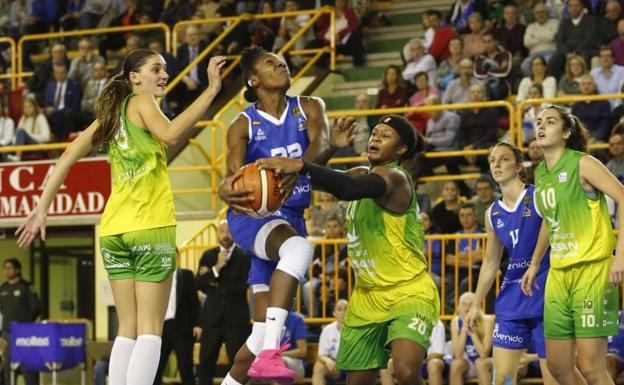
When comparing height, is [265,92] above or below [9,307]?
above

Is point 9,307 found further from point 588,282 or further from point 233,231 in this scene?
point 588,282

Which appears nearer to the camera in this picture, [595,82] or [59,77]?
[595,82]

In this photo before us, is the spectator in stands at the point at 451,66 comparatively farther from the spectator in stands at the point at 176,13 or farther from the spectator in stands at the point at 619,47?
the spectator in stands at the point at 176,13

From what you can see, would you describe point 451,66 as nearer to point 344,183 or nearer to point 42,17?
point 42,17

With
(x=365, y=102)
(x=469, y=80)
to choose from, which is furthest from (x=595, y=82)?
(x=365, y=102)

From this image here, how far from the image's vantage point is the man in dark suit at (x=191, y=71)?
1898 centimetres

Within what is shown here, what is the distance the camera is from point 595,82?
50.6 feet

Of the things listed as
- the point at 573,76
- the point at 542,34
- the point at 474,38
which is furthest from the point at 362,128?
the point at 573,76

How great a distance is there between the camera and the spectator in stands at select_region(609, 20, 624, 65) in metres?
15.9

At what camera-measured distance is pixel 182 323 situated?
13.5 metres

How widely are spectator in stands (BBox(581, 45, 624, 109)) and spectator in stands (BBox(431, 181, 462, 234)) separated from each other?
2.26 meters

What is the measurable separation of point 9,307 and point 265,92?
893 centimetres

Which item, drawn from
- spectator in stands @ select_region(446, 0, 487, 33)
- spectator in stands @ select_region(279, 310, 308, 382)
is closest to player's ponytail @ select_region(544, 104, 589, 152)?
spectator in stands @ select_region(279, 310, 308, 382)

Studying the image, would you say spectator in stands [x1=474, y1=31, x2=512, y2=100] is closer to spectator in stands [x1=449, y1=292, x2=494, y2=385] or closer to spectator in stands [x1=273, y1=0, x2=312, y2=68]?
spectator in stands [x1=273, y1=0, x2=312, y2=68]
